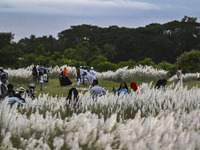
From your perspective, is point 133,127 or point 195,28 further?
point 195,28

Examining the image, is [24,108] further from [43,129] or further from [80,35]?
[80,35]

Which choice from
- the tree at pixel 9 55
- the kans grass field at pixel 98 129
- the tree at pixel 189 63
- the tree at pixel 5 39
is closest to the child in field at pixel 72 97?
the kans grass field at pixel 98 129

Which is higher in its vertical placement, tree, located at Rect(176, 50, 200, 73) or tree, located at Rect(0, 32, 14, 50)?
tree, located at Rect(0, 32, 14, 50)

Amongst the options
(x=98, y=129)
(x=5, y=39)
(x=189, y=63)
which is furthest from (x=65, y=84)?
(x=5, y=39)

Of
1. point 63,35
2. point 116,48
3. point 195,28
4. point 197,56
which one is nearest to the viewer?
point 197,56

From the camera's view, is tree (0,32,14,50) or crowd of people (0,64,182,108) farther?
tree (0,32,14,50)

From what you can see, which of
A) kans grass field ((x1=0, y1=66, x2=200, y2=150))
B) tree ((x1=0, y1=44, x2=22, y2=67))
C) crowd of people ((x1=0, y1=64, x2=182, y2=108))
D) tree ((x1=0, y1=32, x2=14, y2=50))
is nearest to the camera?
kans grass field ((x1=0, y1=66, x2=200, y2=150))

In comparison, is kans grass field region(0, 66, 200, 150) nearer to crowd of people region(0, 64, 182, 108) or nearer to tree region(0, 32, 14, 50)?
crowd of people region(0, 64, 182, 108)

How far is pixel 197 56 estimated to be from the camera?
28.2m

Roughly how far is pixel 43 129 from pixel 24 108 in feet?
10.4

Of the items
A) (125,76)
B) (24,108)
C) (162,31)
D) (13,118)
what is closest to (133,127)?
(13,118)

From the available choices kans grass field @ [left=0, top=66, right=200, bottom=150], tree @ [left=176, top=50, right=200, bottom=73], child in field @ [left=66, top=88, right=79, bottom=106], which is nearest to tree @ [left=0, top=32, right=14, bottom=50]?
tree @ [left=176, top=50, right=200, bottom=73]

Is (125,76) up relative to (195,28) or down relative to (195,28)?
down

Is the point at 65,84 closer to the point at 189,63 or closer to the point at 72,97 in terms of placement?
the point at 189,63
